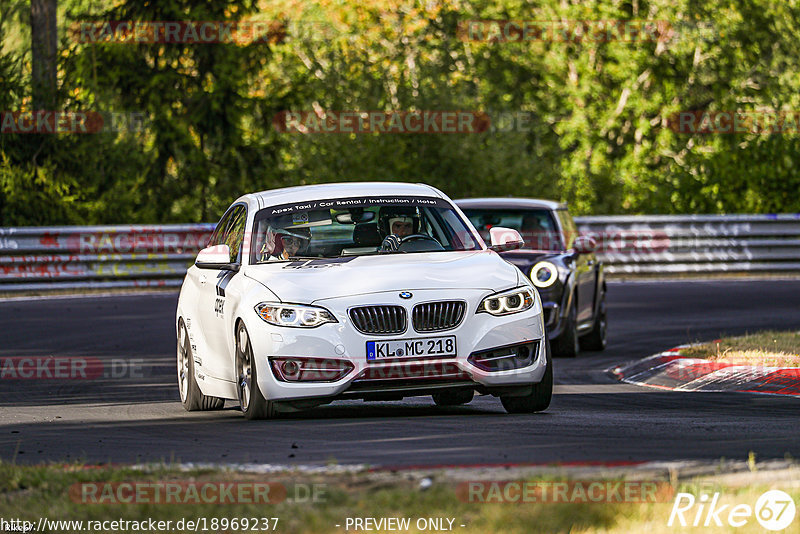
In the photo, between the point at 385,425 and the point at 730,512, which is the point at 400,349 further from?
the point at 730,512

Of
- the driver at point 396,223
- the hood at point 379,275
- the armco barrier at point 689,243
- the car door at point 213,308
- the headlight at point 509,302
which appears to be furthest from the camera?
the armco barrier at point 689,243

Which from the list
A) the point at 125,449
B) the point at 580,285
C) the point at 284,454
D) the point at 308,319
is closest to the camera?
the point at 284,454

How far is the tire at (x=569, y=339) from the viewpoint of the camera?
→ 16891mm

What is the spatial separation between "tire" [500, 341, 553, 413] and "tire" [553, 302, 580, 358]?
586cm

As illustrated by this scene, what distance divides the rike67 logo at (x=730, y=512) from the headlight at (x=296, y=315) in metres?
4.06

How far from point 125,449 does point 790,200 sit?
26.7m

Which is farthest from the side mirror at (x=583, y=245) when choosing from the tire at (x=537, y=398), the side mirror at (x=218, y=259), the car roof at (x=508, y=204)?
the side mirror at (x=218, y=259)

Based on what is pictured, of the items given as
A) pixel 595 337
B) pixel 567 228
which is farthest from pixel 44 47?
pixel 595 337

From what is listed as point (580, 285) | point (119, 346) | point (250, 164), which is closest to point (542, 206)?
point (580, 285)

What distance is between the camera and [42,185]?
31.8m

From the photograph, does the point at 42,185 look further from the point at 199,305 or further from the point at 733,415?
the point at 733,415

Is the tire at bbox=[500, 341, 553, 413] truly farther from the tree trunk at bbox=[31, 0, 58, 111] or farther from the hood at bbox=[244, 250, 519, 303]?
the tree trunk at bbox=[31, 0, 58, 111]

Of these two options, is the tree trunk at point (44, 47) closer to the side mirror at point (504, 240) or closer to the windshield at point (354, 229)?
the windshield at point (354, 229)

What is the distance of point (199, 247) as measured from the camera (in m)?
30.1
